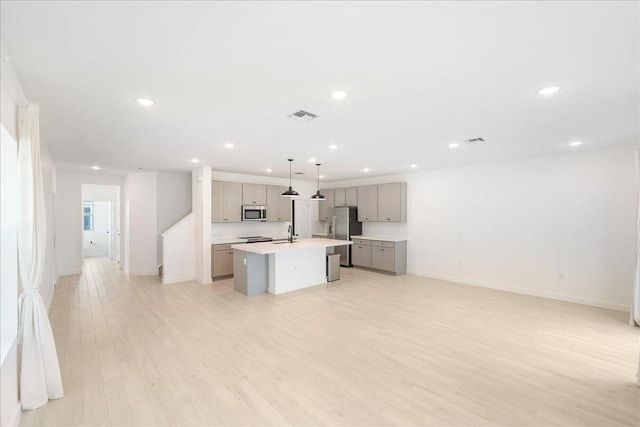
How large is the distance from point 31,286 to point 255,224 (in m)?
5.99

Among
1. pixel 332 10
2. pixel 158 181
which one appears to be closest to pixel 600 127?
pixel 332 10

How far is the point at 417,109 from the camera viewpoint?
300cm

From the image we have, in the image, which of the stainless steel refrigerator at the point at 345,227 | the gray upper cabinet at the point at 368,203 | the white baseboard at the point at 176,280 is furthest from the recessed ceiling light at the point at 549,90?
the white baseboard at the point at 176,280

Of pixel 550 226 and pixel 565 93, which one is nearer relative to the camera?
pixel 565 93

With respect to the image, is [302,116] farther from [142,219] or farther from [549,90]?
[142,219]

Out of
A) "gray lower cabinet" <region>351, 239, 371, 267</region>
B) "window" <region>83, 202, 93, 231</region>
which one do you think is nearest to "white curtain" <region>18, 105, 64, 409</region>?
"gray lower cabinet" <region>351, 239, 371, 267</region>

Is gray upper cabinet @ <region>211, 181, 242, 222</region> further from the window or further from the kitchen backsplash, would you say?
the window

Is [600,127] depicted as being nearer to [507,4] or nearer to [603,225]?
[603,225]

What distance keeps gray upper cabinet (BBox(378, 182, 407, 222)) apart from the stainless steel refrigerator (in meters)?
0.87

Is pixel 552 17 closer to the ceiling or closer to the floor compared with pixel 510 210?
closer to the ceiling

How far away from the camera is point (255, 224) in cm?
834

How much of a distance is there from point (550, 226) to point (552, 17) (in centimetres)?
500

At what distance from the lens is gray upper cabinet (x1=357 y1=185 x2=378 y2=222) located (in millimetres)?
8188

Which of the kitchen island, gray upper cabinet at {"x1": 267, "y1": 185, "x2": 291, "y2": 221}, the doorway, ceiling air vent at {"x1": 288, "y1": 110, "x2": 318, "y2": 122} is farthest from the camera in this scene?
the doorway
